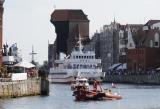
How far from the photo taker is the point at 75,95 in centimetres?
11769

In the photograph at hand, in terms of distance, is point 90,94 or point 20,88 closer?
point 90,94

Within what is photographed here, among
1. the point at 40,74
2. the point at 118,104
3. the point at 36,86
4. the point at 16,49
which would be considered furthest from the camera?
the point at 16,49

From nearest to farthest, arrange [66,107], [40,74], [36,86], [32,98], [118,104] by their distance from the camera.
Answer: [66,107] → [118,104] → [32,98] → [36,86] → [40,74]

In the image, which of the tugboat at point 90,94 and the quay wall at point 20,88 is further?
the tugboat at point 90,94

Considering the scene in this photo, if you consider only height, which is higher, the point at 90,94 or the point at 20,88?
the point at 20,88

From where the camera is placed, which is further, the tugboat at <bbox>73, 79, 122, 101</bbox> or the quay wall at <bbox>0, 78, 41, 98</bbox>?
the tugboat at <bbox>73, 79, 122, 101</bbox>

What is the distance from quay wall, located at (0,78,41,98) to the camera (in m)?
109

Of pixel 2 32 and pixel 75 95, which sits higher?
pixel 2 32

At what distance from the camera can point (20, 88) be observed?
115938 millimetres

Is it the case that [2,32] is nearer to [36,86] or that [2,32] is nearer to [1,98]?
[36,86]

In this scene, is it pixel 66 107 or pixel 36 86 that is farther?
pixel 36 86

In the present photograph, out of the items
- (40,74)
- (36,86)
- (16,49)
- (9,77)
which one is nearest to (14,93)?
(9,77)

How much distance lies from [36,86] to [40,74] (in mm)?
9566

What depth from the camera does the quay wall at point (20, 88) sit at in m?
109
